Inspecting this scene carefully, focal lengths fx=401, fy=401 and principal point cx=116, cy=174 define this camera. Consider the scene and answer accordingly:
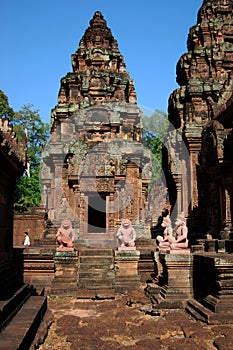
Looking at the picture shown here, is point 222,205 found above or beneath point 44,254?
above

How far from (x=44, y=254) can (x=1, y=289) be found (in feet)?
17.2

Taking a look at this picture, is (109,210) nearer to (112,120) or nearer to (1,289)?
(112,120)

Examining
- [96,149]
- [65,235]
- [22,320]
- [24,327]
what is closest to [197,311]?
[22,320]

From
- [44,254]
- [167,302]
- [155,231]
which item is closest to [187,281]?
[167,302]

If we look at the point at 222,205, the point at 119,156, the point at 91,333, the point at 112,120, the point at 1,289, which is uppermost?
the point at 112,120

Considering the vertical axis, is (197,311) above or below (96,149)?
below

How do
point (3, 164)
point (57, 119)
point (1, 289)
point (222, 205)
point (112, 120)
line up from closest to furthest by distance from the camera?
point (1, 289), point (3, 164), point (222, 205), point (112, 120), point (57, 119)

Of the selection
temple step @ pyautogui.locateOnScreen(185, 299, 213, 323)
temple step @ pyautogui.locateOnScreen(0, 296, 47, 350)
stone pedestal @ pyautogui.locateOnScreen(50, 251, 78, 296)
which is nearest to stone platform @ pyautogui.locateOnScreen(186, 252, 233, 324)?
temple step @ pyautogui.locateOnScreen(185, 299, 213, 323)

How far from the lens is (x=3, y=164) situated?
5.89 metres

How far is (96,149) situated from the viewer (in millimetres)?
18156

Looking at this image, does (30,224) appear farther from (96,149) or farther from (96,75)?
(96,75)

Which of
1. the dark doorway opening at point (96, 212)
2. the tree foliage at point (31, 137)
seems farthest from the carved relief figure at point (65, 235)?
the tree foliage at point (31, 137)

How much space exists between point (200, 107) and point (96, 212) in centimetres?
801

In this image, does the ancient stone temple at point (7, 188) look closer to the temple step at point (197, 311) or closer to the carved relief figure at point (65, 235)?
the temple step at point (197, 311)
